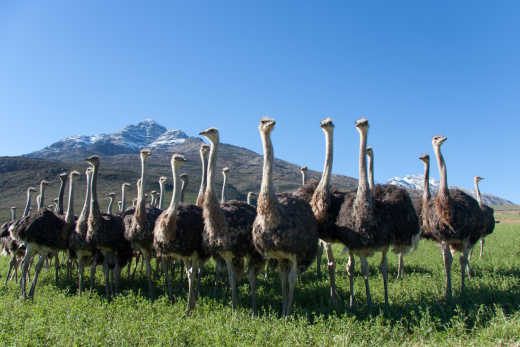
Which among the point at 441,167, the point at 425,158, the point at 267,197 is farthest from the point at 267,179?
the point at 425,158

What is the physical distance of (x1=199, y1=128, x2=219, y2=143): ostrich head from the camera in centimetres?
730

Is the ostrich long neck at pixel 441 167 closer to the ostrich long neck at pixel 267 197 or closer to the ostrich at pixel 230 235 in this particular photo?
the ostrich long neck at pixel 267 197

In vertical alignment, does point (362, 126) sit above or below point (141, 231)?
above

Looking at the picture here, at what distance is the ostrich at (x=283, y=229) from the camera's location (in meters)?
5.88

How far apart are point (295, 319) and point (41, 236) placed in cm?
591

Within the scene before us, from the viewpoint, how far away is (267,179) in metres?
6.14

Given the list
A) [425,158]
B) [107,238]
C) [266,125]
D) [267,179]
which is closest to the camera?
[267,179]

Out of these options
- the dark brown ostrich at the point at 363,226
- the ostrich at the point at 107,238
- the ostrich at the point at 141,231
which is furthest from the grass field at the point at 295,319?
the ostrich at the point at 141,231

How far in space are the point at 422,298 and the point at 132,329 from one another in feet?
17.0

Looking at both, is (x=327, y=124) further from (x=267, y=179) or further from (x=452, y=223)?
(x=452, y=223)

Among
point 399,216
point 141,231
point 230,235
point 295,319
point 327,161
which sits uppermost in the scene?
point 327,161

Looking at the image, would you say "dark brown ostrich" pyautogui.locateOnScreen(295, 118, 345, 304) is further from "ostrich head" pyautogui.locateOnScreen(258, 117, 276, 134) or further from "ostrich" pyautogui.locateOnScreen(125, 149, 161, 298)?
"ostrich" pyautogui.locateOnScreen(125, 149, 161, 298)

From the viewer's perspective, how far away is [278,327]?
5.48 m

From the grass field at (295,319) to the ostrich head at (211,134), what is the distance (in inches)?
126
